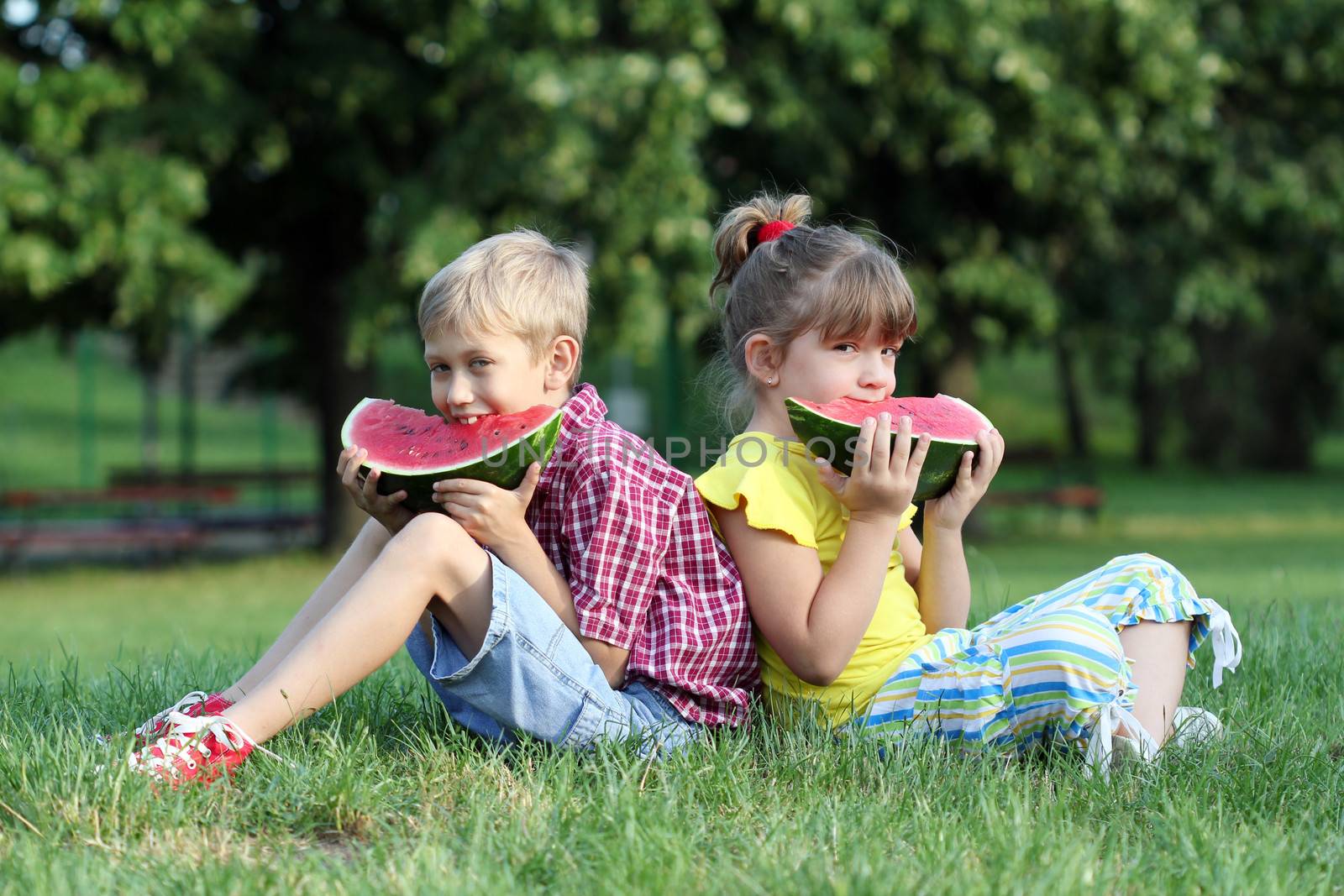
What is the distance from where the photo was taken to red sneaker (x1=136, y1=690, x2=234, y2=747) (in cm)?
298

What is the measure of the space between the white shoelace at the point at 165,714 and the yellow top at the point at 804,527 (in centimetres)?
127

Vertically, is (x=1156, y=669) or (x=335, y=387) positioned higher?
(x=1156, y=669)

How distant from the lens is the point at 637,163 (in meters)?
9.84

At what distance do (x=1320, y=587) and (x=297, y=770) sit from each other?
699cm

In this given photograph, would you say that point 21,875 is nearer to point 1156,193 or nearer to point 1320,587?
point 1320,587

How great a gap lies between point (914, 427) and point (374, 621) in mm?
1289

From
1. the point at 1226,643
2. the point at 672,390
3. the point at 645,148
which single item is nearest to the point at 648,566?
the point at 1226,643

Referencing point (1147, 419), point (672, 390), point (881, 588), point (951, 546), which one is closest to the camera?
point (881, 588)

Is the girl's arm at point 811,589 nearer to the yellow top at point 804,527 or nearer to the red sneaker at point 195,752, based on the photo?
the yellow top at point 804,527

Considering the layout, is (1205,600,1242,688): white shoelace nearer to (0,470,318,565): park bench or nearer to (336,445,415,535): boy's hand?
(336,445,415,535): boy's hand

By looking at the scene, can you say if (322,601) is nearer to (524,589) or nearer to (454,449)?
(454,449)

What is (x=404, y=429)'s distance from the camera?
3.48 meters

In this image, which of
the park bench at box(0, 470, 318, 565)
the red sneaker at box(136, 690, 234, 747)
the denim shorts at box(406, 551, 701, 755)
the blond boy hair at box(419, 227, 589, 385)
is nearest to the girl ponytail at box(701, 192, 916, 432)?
the blond boy hair at box(419, 227, 589, 385)

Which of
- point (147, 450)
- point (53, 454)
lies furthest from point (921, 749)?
point (53, 454)
